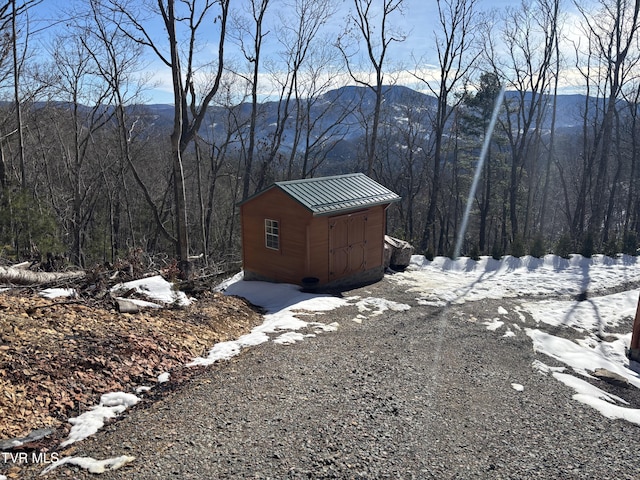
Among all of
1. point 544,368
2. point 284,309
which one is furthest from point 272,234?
point 544,368

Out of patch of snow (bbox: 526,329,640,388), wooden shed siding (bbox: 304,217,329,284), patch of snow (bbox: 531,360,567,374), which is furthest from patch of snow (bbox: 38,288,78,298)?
patch of snow (bbox: 526,329,640,388)

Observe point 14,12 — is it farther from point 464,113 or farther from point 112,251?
point 464,113

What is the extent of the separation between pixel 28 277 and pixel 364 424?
604 centimetres

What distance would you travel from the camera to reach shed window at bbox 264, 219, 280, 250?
35.4 feet

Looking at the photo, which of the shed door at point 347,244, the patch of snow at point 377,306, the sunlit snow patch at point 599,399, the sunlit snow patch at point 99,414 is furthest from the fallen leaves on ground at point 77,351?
the sunlit snow patch at point 599,399

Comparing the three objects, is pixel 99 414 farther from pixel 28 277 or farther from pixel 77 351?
pixel 28 277

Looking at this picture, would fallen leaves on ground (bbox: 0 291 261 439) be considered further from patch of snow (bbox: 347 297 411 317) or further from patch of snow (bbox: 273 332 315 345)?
patch of snow (bbox: 347 297 411 317)

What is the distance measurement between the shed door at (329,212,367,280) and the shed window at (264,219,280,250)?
1.32 metres

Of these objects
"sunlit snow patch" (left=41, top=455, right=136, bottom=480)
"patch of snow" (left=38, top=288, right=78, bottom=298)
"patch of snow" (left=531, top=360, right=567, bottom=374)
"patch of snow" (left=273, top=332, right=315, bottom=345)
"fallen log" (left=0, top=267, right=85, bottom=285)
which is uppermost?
"fallen log" (left=0, top=267, right=85, bottom=285)

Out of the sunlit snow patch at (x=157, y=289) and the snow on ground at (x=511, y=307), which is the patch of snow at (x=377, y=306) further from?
the sunlit snow patch at (x=157, y=289)

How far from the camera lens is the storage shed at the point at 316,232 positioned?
10.3 metres

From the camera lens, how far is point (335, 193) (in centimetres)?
1102

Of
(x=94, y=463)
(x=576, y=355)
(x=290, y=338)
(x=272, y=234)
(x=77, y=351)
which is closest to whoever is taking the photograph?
(x=94, y=463)

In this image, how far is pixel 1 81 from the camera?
14.4 meters
